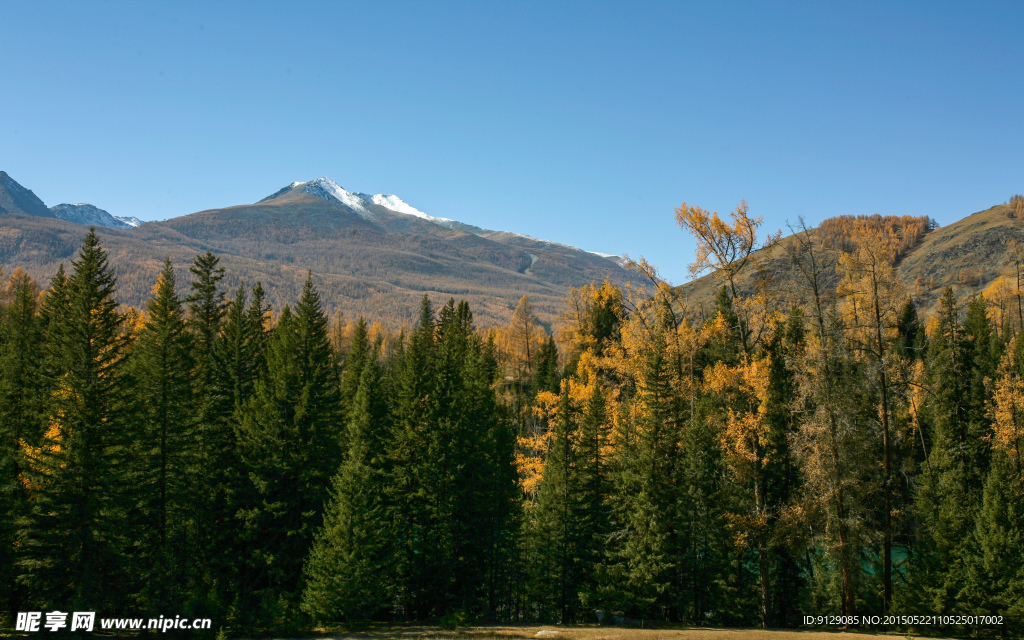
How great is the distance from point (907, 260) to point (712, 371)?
7164 inches

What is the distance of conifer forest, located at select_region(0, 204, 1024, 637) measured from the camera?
82.2 ft

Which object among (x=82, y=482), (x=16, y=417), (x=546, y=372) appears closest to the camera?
(x=82, y=482)

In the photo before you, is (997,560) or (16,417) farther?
(16,417)

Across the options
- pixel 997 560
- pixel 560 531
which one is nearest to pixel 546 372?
pixel 560 531

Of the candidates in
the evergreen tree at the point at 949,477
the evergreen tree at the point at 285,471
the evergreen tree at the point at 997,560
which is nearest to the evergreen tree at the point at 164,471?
the evergreen tree at the point at 285,471

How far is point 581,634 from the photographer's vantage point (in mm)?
24672

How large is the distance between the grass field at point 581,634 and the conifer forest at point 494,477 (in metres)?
2.36

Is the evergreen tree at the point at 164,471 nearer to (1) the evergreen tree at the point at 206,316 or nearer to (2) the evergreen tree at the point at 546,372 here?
Result: (1) the evergreen tree at the point at 206,316

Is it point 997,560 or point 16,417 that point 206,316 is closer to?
point 16,417

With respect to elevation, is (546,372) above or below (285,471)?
above

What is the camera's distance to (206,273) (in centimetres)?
4159

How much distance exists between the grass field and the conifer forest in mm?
2359

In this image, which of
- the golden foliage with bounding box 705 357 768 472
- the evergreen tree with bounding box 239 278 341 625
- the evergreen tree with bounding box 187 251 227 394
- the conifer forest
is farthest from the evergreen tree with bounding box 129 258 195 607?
the golden foliage with bounding box 705 357 768 472

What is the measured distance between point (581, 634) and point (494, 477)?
45.7 feet
